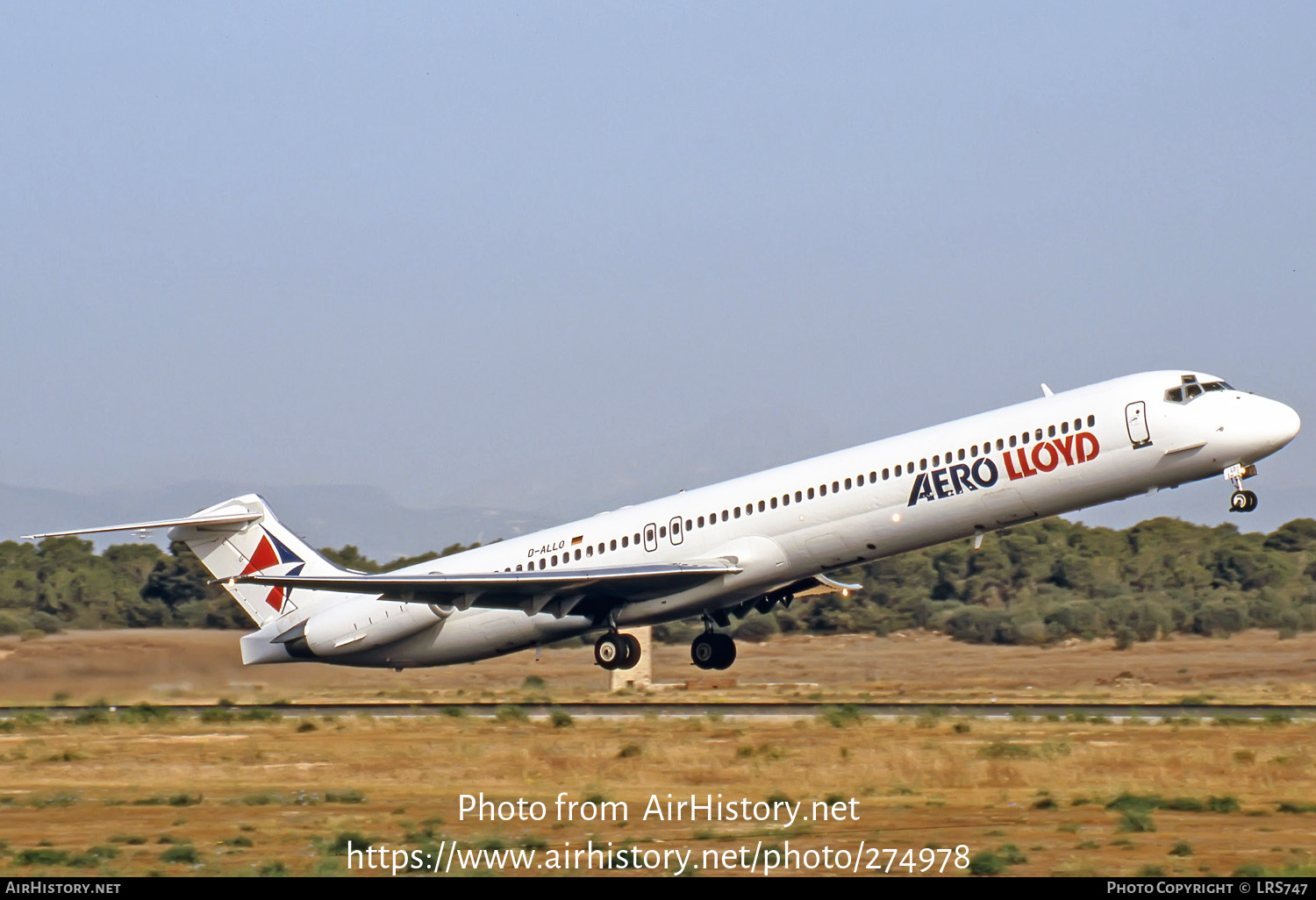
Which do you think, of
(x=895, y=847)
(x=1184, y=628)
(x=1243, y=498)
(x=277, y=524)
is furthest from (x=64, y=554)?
(x=895, y=847)

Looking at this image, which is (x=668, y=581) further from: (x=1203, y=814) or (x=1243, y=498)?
(x=1203, y=814)

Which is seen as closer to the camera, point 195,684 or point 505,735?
point 505,735

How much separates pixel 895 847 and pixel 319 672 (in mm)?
24103

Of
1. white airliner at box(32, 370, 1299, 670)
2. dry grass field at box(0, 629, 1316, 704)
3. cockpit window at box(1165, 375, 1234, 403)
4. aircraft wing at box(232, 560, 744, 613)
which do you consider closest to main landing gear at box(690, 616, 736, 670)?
white airliner at box(32, 370, 1299, 670)

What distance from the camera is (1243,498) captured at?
29.0 m

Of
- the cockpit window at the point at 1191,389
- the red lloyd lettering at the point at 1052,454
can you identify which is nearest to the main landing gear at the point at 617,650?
the red lloyd lettering at the point at 1052,454

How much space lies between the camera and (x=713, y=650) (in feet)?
121

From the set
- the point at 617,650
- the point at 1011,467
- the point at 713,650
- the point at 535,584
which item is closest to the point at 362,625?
the point at 535,584

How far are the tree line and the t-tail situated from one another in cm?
1076

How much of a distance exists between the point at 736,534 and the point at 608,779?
9954mm

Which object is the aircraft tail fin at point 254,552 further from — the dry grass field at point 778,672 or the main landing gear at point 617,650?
the main landing gear at point 617,650

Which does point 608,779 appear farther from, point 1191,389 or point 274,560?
point 274,560

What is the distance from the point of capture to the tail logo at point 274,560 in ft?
127

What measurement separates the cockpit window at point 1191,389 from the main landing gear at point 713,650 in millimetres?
12339
